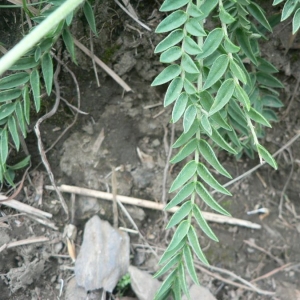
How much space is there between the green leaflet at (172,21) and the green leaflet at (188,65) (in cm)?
7

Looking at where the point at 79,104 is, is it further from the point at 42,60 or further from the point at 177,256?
the point at 177,256

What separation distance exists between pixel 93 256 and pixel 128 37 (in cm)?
67

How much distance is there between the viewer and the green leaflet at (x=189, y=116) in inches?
37.3

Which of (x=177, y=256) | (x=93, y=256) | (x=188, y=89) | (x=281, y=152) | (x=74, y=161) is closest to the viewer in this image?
(x=188, y=89)

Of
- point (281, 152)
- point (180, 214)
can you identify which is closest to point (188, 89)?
point (180, 214)

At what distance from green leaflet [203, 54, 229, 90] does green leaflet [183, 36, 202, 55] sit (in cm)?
5

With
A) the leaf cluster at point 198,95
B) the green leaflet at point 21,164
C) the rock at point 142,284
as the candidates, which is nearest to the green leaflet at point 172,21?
the leaf cluster at point 198,95

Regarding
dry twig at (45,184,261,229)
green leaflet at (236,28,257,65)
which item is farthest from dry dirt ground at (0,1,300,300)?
green leaflet at (236,28,257,65)

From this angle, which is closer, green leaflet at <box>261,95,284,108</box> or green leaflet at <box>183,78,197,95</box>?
green leaflet at <box>183,78,197,95</box>

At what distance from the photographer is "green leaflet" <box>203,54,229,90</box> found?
3.07 feet

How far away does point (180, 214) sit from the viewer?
3.38ft

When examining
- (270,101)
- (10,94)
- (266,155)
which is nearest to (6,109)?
(10,94)

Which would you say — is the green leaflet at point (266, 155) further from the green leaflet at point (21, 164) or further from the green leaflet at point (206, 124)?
the green leaflet at point (21, 164)

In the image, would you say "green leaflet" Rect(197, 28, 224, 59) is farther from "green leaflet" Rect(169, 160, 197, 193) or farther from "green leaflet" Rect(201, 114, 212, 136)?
"green leaflet" Rect(169, 160, 197, 193)
